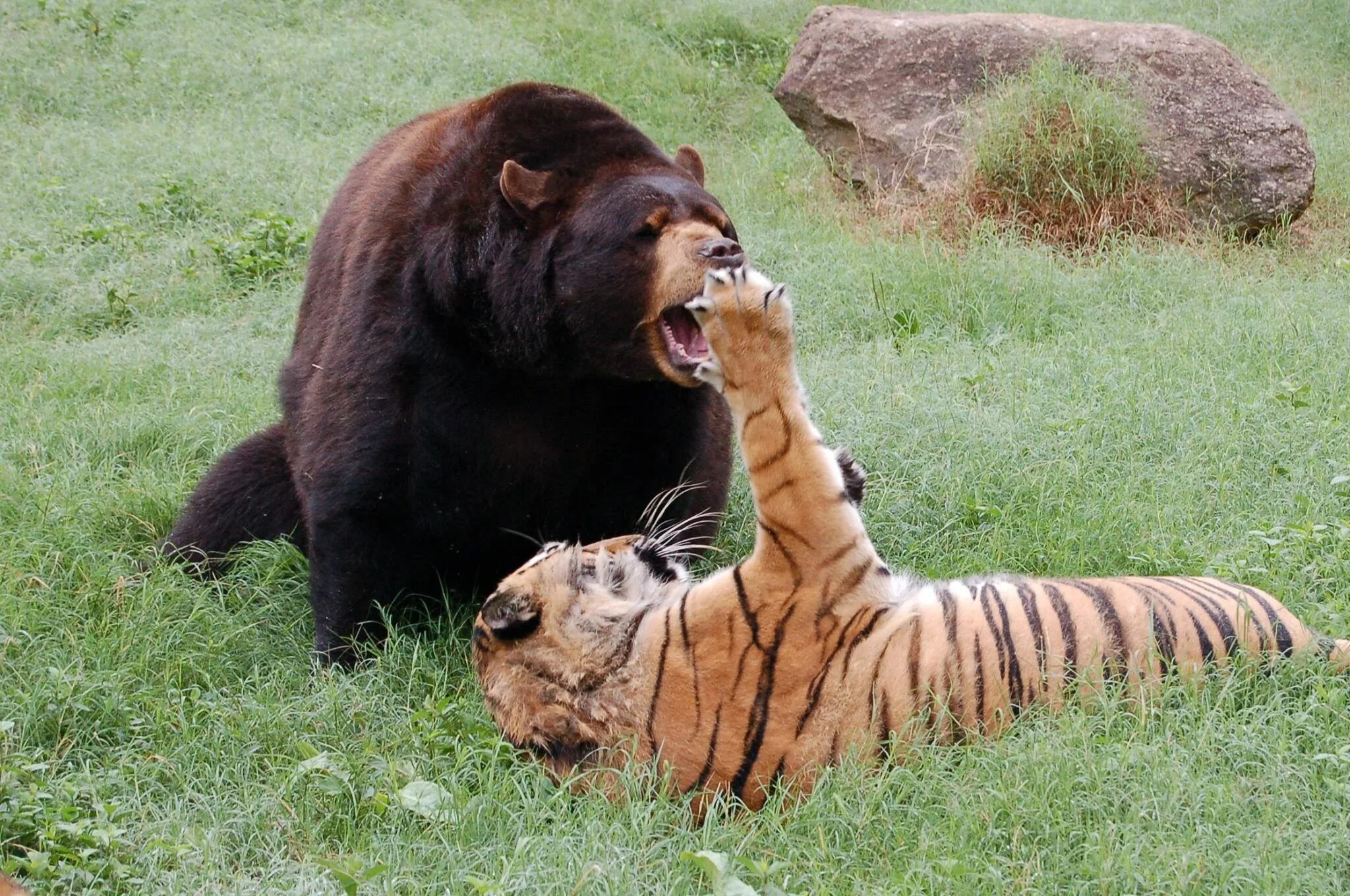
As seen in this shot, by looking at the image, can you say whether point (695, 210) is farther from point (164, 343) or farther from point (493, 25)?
point (493, 25)

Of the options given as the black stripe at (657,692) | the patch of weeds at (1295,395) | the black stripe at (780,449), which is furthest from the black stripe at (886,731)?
the patch of weeds at (1295,395)

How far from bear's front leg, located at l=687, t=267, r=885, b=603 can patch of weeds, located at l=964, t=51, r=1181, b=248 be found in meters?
5.53

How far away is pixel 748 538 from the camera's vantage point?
207 inches

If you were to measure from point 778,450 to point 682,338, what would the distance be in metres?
0.79

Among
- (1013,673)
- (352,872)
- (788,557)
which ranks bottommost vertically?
(352,872)

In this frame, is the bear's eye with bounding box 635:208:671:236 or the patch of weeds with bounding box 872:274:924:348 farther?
the patch of weeds with bounding box 872:274:924:348

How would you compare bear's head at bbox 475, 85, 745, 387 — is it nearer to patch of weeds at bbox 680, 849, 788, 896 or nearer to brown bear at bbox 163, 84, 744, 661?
brown bear at bbox 163, 84, 744, 661

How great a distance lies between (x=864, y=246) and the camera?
8.89 m

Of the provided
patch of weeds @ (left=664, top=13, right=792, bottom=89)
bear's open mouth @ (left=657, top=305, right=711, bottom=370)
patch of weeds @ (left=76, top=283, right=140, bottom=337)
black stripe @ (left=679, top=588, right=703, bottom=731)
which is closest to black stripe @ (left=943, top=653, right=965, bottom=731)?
black stripe @ (left=679, top=588, right=703, bottom=731)

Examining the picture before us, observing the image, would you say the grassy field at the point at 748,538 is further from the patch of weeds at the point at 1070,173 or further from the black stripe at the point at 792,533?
the black stripe at the point at 792,533

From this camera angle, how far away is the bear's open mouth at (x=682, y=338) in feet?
14.1

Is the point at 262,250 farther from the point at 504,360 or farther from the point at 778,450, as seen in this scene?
the point at 778,450

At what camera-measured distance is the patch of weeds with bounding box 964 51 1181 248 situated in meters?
8.90

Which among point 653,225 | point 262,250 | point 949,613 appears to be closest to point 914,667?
point 949,613
